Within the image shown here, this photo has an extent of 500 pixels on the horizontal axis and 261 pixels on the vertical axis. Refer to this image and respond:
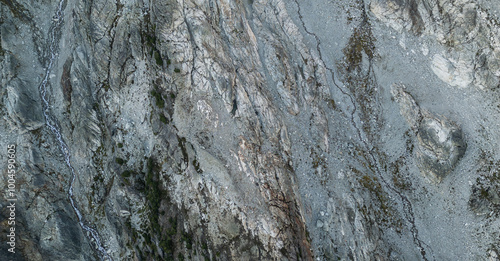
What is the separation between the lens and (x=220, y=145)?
2936 cm

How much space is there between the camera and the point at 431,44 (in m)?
34.8

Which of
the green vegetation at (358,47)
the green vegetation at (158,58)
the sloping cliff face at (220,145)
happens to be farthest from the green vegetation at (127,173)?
the green vegetation at (358,47)

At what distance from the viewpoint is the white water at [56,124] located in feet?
101

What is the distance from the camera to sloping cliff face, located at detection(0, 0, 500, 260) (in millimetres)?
29000

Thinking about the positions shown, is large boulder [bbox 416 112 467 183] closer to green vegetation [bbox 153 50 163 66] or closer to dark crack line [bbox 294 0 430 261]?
dark crack line [bbox 294 0 430 261]

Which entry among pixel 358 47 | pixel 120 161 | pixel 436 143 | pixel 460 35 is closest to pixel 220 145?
pixel 120 161

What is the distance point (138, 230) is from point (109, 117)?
1211 cm

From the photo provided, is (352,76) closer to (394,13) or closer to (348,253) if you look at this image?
(394,13)

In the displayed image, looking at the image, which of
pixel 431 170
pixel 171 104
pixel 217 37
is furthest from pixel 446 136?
pixel 171 104

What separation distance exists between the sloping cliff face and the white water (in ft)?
0.45

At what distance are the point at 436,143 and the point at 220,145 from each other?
23670 millimetres

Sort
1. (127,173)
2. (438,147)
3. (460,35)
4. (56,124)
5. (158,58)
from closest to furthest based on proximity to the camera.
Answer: (127,173) → (158,58) → (56,124) → (438,147) → (460,35)

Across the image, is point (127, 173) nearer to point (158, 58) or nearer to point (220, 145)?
point (220, 145)

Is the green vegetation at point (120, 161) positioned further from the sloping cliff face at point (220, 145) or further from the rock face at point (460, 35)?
the rock face at point (460, 35)
